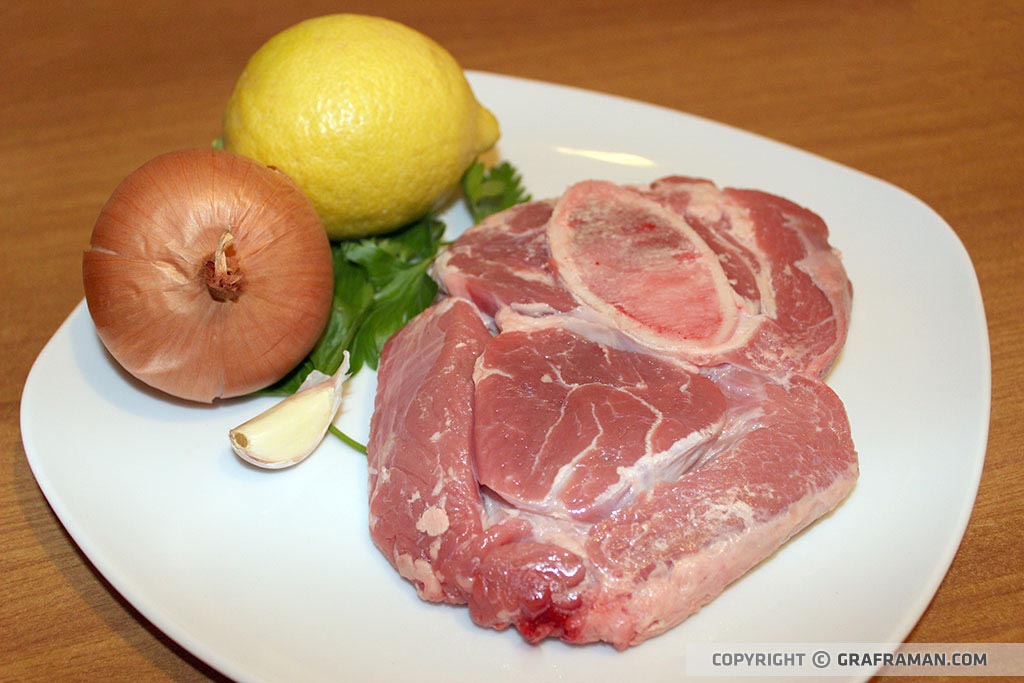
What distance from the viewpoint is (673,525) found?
1916 mm

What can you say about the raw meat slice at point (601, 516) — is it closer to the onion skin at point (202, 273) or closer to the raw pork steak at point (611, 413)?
the raw pork steak at point (611, 413)

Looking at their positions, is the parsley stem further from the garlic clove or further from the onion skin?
the onion skin

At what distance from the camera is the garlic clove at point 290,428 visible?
7.25 feet

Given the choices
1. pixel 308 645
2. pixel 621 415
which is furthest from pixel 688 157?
pixel 308 645

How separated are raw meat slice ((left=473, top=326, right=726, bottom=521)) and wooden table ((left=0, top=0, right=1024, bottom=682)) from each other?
2.25 ft

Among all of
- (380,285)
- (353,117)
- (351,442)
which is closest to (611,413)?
(351,442)

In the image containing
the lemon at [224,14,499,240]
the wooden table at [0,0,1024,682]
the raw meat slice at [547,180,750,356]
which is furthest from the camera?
the lemon at [224,14,499,240]

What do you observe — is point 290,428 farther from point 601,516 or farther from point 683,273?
point 683,273

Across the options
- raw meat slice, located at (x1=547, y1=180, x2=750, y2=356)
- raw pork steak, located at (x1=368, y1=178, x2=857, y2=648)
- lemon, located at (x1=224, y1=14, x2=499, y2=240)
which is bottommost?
raw pork steak, located at (x1=368, y1=178, x2=857, y2=648)

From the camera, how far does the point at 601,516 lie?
194 centimetres

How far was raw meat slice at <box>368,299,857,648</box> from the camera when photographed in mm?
1856

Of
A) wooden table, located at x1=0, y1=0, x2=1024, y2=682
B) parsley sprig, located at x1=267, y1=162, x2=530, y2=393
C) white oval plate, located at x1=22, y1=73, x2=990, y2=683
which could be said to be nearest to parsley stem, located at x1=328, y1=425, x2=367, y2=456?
white oval plate, located at x1=22, y1=73, x2=990, y2=683

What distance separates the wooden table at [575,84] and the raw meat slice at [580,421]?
69 centimetres

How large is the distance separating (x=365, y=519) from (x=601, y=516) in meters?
0.59
